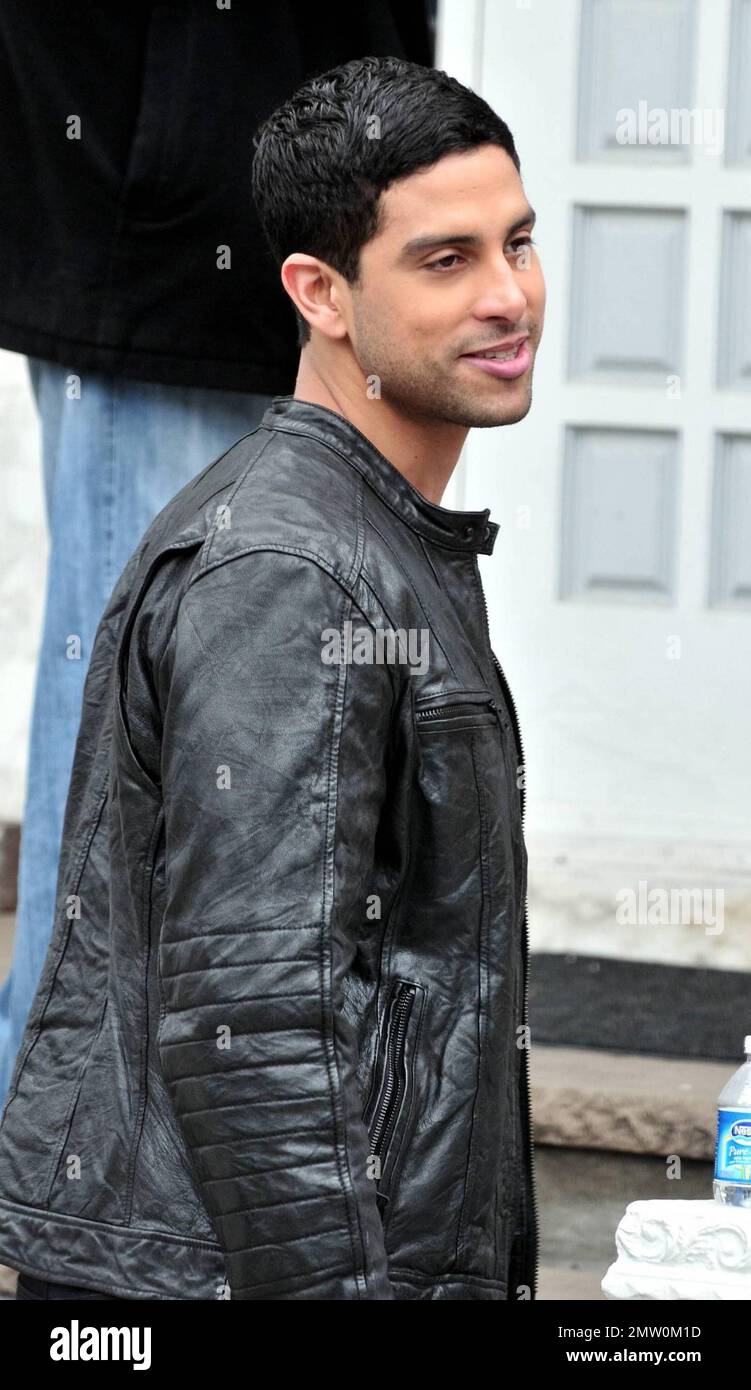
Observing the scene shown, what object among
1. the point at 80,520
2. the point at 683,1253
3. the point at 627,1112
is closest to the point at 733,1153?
the point at 683,1253

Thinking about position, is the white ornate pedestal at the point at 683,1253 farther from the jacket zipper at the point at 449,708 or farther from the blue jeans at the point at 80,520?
the blue jeans at the point at 80,520

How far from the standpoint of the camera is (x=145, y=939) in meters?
2.02

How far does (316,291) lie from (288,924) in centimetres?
74

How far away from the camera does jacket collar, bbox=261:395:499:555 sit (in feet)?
6.84

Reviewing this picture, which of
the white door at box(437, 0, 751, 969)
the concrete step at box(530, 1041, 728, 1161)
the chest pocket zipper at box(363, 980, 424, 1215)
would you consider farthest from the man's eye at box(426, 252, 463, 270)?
the white door at box(437, 0, 751, 969)

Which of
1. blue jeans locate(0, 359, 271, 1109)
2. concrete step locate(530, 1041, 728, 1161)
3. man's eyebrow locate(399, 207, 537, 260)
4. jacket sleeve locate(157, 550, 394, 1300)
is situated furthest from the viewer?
concrete step locate(530, 1041, 728, 1161)

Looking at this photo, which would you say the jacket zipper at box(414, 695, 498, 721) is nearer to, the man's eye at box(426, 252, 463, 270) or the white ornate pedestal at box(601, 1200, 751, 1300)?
the man's eye at box(426, 252, 463, 270)

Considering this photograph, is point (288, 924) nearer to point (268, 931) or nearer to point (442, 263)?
point (268, 931)

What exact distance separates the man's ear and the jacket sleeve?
0.39m

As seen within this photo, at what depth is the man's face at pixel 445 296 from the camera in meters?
2.08

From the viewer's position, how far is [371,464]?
209 centimetres

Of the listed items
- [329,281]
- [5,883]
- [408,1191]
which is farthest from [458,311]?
[5,883]

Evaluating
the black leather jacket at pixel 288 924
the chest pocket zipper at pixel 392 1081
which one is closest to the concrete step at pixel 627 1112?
the black leather jacket at pixel 288 924
